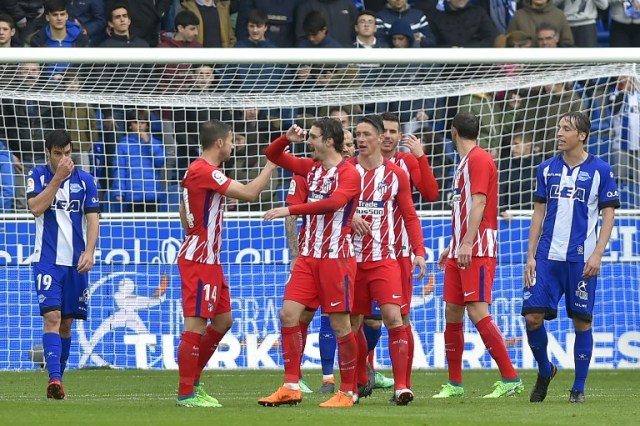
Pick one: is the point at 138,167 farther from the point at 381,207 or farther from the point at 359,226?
the point at 359,226

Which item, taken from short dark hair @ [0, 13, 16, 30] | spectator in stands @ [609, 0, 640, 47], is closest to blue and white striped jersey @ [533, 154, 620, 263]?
short dark hair @ [0, 13, 16, 30]

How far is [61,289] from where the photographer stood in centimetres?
1092

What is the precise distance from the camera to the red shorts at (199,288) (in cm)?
979

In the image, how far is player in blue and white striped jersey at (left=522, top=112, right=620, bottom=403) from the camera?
10.4m

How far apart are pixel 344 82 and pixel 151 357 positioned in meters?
3.77

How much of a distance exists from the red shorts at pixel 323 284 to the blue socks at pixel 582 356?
200 centimetres

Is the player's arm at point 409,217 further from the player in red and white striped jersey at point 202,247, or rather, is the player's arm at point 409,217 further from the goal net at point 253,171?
the goal net at point 253,171

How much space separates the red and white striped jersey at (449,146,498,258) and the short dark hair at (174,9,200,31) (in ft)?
21.5

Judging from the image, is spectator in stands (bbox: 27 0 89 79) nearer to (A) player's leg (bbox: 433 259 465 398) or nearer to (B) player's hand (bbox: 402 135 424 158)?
(B) player's hand (bbox: 402 135 424 158)

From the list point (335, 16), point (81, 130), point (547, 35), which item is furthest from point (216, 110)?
point (547, 35)

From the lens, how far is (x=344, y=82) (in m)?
14.1

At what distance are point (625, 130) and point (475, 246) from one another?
16.8ft

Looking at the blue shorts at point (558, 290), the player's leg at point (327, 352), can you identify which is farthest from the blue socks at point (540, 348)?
the player's leg at point (327, 352)

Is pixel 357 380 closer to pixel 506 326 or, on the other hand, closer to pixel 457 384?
pixel 457 384
